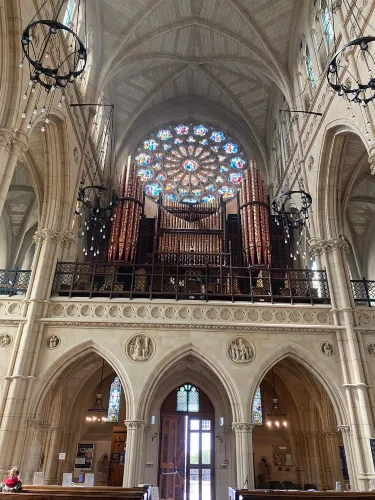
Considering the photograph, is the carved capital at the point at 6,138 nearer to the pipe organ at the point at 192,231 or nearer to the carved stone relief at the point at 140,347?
the pipe organ at the point at 192,231

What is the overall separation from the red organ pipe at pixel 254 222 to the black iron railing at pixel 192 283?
65 cm

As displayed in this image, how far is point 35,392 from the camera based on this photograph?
10.8m

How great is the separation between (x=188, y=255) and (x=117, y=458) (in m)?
8.50

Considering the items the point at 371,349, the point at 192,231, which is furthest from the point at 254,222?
the point at 371,349

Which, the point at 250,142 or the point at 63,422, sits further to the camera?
the point at 250,142

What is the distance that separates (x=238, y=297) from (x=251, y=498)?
8064mm

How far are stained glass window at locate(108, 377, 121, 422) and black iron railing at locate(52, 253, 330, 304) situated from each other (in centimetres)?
490

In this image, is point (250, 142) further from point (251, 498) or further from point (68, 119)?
point (251, 498)

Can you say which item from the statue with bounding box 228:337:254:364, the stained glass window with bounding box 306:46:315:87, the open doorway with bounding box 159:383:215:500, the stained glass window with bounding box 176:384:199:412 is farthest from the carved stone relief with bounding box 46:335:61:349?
the stained glass window with bounding box 306:46:315:87

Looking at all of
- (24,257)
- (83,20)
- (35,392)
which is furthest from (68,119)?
(35,392)

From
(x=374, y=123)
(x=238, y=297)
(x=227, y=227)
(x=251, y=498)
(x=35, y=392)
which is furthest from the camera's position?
(x=227, y=227)

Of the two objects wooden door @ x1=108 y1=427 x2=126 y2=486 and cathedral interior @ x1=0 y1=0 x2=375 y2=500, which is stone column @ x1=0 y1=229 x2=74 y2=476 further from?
wooden door @ x1=108 y1=427 x2=126 y2=486

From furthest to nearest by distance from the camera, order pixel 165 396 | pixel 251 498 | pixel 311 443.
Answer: pixel 165 396, pixel 311 443, pixel 251 498

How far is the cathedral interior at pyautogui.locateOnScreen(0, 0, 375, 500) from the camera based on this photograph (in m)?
10.6
